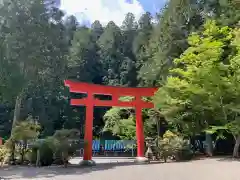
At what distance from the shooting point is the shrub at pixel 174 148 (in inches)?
524

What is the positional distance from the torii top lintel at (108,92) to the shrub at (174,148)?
2172 mm

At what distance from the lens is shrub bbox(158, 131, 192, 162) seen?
43.7ft

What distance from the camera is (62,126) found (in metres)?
29.6

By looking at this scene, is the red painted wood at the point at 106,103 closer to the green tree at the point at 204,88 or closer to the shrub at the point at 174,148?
the green tree at the point at 204,88

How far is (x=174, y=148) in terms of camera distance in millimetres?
13289

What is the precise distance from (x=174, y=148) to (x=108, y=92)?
375 centimetres

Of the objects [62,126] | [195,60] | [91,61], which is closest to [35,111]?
[62,126]

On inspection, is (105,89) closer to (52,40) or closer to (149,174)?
(149,174)

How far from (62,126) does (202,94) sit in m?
19.0

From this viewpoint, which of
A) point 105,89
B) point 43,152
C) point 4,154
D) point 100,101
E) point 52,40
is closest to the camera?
point 43,152

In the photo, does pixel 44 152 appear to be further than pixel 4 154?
No

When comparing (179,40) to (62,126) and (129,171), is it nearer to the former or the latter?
(129,171)

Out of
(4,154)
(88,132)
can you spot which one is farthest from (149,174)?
(4,154)

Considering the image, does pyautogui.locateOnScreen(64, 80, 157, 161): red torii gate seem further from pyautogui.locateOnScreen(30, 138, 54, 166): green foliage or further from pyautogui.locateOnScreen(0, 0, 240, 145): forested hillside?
pyautogui.locateOnScreen(0, 0, 240, 145): forested hillside
